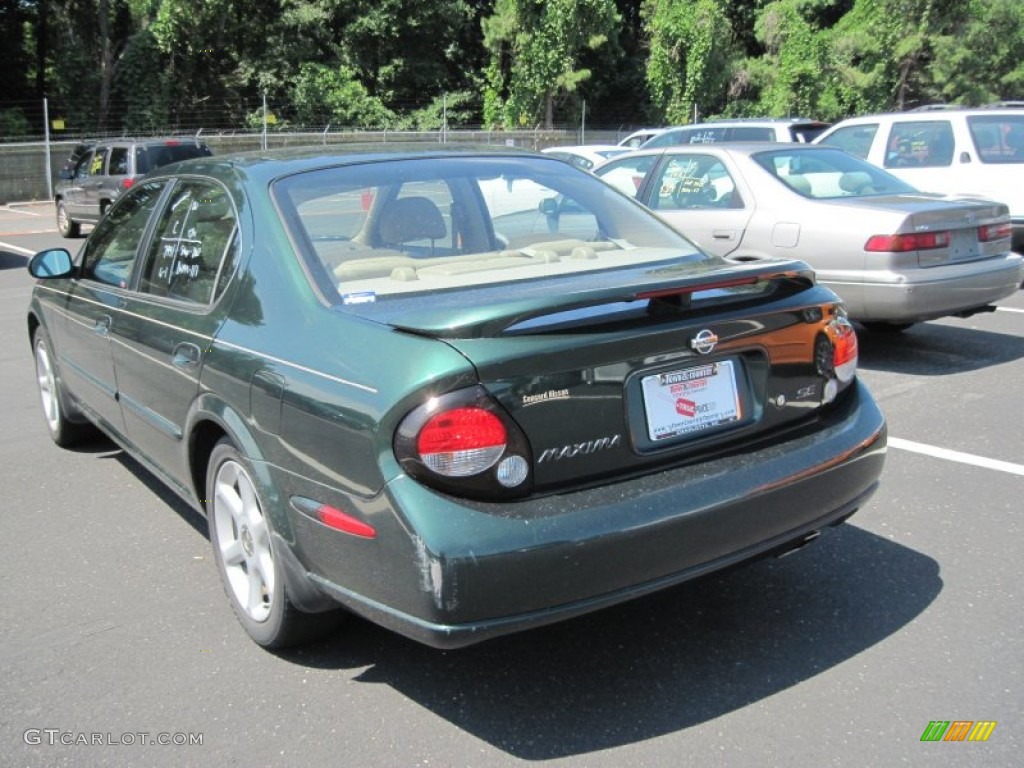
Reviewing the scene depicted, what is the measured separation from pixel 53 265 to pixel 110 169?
554 inches

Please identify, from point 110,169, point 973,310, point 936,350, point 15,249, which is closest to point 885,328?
point 936,350

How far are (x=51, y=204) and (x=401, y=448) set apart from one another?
1047 inches

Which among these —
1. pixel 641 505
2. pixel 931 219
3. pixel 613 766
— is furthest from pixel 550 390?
pixel 931 219

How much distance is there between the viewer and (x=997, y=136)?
10.4m

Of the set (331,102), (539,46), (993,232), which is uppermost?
(539,46)

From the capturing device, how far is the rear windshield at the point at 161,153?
56.6ft

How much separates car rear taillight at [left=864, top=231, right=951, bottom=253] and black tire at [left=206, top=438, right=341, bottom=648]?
497 centimetres

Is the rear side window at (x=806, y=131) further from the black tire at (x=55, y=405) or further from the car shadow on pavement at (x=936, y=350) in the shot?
the black tire at (x=55, y=405)

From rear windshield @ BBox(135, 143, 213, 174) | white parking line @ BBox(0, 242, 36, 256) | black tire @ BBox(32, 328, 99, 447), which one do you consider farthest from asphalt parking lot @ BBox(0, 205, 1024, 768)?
rear windshield @ BBox(135, 143, 213, 174)

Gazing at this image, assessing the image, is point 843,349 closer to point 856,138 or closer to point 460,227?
point 460,227

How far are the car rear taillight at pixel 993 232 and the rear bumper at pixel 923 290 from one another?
0.17 meters

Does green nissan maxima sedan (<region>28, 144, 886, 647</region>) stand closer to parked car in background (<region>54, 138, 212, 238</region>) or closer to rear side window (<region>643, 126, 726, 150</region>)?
rear side window (<region>643, 126, 726, 150</region>)

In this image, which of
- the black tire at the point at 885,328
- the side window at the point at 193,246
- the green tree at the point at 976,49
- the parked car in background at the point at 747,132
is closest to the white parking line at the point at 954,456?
the black tire at the point at 885,328

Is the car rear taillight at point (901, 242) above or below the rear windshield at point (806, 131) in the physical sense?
below
